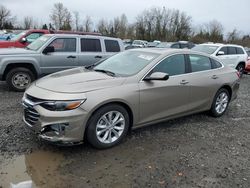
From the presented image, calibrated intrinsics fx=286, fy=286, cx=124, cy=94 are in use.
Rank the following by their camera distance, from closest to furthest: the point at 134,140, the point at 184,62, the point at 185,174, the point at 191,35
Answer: the point at 185,174 < the point at 134,140 < the point at 184,62 < the point at 191,35

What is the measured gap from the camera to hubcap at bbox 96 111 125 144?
4.35 metres

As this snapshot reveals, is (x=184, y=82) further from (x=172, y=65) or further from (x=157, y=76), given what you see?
(x=157, y=76)

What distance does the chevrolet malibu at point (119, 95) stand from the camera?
13.3 ft

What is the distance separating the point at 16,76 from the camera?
26.9ft

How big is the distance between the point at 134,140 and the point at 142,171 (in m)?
1.06

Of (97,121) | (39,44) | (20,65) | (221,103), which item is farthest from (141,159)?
(39,44)

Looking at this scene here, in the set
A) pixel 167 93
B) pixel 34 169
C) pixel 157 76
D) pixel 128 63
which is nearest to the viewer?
pixel 34 169

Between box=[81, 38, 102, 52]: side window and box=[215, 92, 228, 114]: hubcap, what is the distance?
15.0 ft

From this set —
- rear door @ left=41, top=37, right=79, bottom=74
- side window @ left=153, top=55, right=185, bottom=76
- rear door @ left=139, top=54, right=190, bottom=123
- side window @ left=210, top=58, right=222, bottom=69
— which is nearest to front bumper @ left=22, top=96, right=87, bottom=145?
rear door @ left=139, top=54, right=190, bottom=123

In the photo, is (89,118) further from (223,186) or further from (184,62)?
(184,62)

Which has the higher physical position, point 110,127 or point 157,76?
point 157,76

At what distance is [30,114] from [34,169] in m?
0.86

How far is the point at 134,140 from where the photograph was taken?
4906 millimetres

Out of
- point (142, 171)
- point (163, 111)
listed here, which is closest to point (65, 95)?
point (142, 171)
